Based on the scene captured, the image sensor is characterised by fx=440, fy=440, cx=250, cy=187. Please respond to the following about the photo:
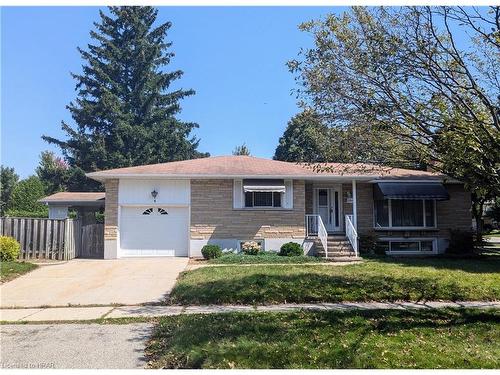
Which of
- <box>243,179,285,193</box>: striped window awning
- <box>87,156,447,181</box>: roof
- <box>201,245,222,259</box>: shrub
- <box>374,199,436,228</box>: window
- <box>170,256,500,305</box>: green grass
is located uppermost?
<box>87,156,447,181</box>: roof

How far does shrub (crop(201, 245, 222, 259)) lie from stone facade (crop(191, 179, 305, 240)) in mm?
961

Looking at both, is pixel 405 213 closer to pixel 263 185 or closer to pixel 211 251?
pixel 263 185

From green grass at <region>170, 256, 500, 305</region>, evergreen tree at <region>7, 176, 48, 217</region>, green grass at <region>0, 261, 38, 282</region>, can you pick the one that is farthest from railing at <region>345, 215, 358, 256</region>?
evergreen tree at <region>7, 176, 48, 217</region>

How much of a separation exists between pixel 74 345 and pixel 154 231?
38.0ft

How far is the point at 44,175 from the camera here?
41438 millimetres

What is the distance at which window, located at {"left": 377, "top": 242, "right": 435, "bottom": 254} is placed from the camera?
18.8 m

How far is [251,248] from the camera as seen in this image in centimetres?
1662

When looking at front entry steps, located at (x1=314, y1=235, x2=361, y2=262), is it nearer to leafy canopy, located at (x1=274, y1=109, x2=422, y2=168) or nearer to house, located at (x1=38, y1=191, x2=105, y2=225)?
leafy canopy, located at (x1=274, y1=109, x2=422, y2=168)

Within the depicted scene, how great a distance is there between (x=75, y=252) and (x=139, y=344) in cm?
1290

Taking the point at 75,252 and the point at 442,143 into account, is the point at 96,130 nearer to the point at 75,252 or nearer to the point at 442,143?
the point at 75,252

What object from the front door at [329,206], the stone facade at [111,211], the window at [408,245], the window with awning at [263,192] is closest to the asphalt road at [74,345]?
the stone facade at [111,211]

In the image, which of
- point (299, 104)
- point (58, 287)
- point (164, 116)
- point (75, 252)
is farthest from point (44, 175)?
point (299, 104)

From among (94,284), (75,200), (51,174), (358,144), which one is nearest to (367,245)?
(358,144)

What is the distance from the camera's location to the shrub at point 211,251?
16.2m
